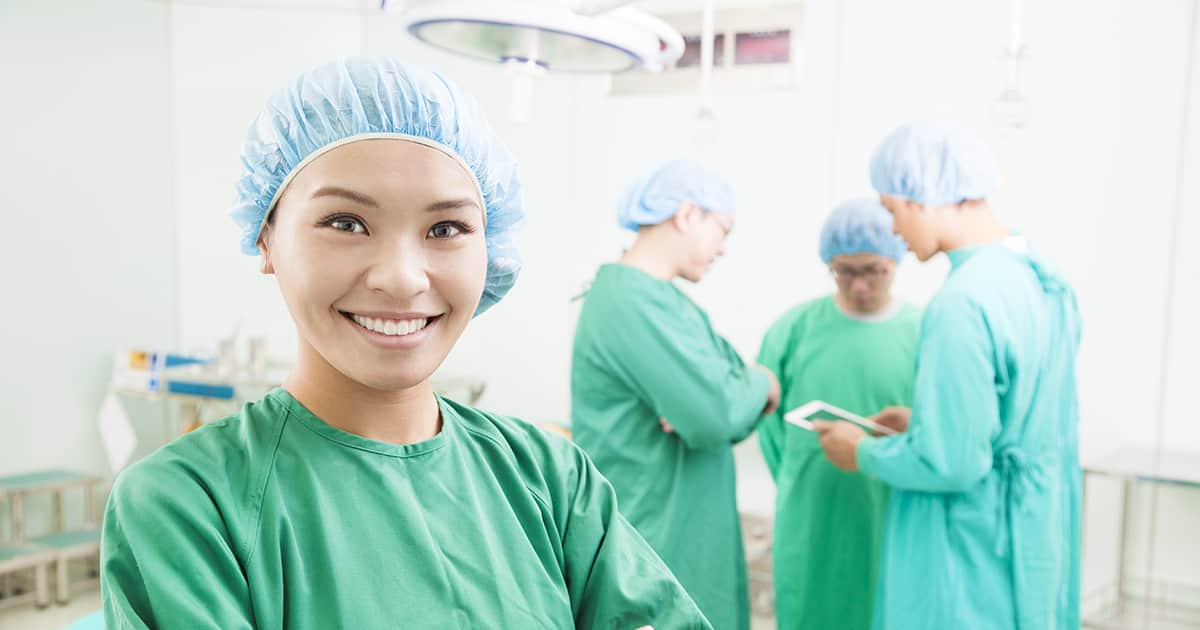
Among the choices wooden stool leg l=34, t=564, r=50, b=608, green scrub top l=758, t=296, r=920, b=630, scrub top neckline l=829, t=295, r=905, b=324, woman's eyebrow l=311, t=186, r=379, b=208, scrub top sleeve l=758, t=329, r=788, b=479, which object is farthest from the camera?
wooden stool leg l=34, t=564, r=50, b=608

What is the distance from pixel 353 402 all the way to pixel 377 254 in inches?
6.9

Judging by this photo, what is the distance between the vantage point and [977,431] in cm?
172

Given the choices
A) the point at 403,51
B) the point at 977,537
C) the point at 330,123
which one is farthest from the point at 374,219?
the point at 403,51

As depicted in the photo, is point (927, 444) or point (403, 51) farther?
point (403, 51)

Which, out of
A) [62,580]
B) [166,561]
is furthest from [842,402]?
[62,580]

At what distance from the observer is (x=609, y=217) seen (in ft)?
11.6

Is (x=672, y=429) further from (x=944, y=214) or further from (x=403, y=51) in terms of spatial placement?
(x=403, y=51)

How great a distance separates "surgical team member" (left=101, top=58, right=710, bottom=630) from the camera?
31.2 inches

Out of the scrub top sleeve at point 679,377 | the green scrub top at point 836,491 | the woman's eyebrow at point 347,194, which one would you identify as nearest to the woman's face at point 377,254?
the woman's eyebrow at point 347,194

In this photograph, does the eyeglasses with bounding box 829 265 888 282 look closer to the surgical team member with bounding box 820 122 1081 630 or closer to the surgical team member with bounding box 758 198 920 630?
the surgical team member with bounding box 758 198 920 630

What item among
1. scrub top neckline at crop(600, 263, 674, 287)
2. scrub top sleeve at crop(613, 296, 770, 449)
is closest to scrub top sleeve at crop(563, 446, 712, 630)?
scrub top sleeve at crop(613, 296, 770, 449)

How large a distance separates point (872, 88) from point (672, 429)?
164 centimetres

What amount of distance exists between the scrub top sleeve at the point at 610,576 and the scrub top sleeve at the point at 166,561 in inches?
14.5

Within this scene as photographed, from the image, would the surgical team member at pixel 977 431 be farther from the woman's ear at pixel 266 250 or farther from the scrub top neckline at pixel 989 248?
the woman's ear at pixel 266 250
